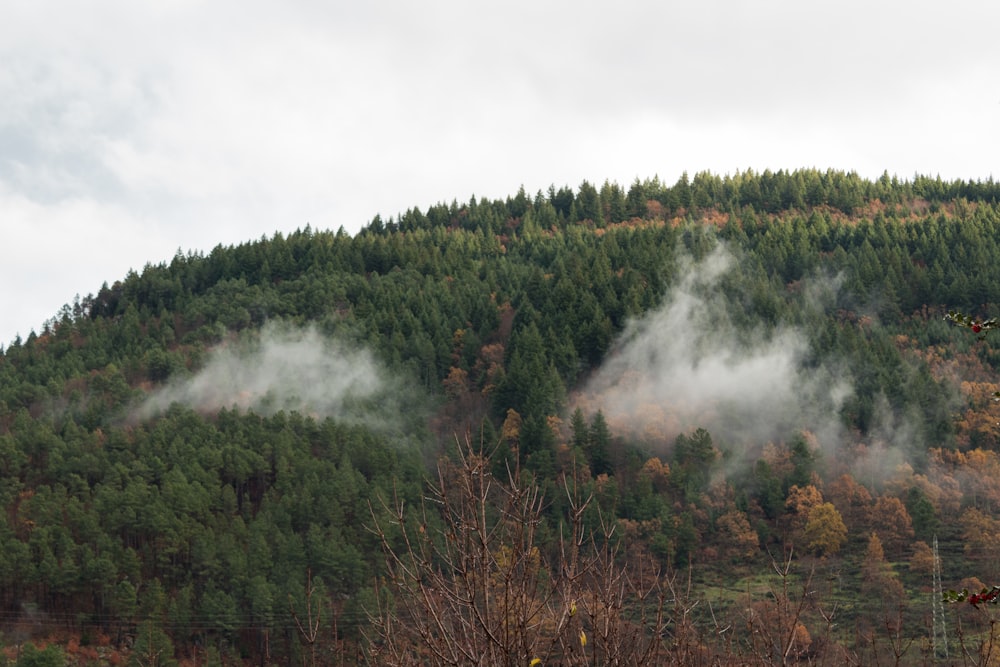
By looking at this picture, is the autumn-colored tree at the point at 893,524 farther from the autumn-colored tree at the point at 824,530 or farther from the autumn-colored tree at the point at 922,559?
the autumn-colored tree at the point at 824,530

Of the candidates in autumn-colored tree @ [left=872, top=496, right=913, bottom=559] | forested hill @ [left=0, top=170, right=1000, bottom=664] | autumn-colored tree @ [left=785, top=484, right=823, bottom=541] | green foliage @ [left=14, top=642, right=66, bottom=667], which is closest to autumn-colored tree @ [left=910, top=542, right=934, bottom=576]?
forested hill @ [left=0, top=170, right=1000, bottom=664]

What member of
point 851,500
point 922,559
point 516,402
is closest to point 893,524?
point 851,500

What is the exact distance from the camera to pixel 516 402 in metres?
126

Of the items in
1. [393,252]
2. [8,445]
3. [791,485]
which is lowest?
[791,485]

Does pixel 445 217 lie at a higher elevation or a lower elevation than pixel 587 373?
higher

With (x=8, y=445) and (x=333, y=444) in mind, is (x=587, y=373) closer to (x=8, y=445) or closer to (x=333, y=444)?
(x=333, y=444)

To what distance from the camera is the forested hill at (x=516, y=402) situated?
86375mm

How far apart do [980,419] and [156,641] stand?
79988 mm

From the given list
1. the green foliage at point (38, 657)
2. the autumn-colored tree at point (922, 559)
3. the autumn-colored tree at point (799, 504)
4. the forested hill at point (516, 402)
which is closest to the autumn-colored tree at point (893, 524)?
the forested hill at point (516, 402)

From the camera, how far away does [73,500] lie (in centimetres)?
9362

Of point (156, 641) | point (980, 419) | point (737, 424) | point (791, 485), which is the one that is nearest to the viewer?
point (156, 641)

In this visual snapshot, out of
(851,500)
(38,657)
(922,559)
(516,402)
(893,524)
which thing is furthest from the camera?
(516,402)

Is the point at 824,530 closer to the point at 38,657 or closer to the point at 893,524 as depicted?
the point at 893,524

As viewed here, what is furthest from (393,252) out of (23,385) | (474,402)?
(23,385)
